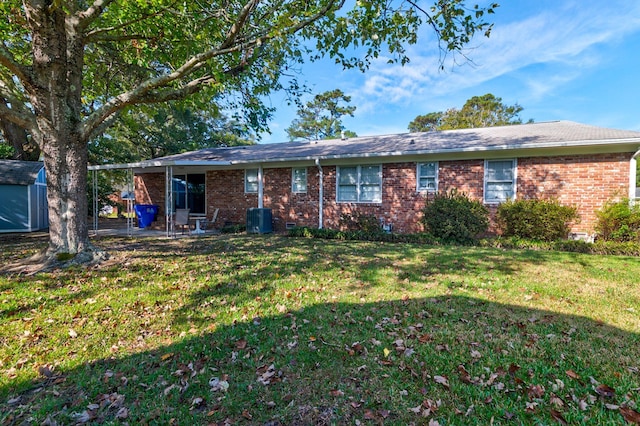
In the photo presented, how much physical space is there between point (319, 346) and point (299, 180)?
385 inches

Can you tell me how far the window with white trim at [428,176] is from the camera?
→ 10.5 metres

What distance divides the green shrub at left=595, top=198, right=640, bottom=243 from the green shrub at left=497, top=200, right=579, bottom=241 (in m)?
0.69

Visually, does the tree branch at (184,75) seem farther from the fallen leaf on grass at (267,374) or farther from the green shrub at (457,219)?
the green shrub at (457,219)

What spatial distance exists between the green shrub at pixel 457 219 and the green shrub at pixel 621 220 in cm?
287

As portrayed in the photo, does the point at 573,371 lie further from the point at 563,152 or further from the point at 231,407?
the point at 563,152

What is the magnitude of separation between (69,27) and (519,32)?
10.5 metres

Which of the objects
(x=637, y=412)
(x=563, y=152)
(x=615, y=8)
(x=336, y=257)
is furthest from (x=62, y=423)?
(x=615, y=8)

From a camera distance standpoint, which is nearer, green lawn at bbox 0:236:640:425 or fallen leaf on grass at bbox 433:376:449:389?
green lawn at bbox 0:236:640:425

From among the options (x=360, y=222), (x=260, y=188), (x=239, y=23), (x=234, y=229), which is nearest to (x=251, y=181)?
(x=260, y=188)

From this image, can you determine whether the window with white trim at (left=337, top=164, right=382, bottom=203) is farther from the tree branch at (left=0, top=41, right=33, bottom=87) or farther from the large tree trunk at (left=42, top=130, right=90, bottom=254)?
the tree branch at (left=0, top=41, right=33, bottom=87)

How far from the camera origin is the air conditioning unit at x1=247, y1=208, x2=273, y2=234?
39.6 feet

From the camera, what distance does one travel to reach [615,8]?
25.7 ft

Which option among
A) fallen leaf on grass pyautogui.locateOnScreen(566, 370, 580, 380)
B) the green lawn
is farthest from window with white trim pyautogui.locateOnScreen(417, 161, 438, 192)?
fallen leaf on grass pyautogui.locateOnScreen(566, 370, 580, 380)

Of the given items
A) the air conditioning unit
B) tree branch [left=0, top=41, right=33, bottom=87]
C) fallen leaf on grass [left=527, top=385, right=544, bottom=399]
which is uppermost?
tree branch [left=0, top=41, right=33, bottom=87]
